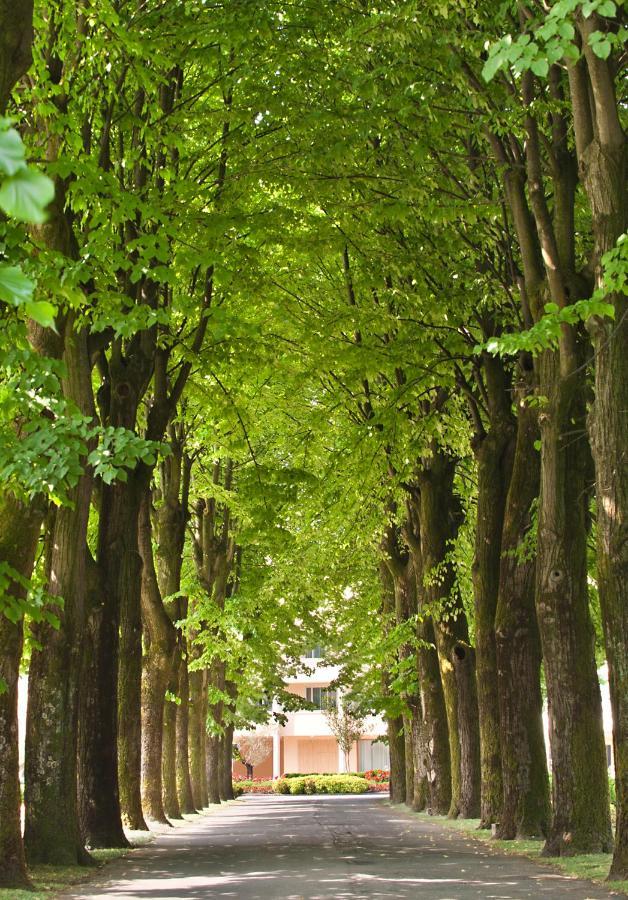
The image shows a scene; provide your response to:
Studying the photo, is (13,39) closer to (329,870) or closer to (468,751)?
(329,870)

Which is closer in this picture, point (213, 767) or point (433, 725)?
point (433, 725)

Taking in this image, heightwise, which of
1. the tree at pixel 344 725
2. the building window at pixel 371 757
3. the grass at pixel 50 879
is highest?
the tree at pixel 344 725

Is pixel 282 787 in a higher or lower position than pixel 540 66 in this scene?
lower

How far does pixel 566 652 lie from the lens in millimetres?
13430

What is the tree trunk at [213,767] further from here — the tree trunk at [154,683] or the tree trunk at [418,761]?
the tree trunk at [154,683]

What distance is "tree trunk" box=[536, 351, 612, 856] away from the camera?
13047 mm

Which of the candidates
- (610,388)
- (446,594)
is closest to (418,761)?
(446,594)

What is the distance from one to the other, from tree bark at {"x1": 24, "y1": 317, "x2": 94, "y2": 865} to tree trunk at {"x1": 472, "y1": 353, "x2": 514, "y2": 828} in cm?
640

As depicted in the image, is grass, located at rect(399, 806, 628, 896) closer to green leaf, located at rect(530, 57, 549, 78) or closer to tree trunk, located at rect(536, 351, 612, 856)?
tree trunk, located at rect(536, 351, 612, 856)

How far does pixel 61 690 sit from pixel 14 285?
453 inches

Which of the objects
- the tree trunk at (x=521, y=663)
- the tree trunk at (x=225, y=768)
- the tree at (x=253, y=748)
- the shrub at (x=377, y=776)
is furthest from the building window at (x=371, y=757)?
the tree trunk at (x=521, y=663)

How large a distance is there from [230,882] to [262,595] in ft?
80.0

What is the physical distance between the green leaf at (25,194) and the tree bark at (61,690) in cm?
1058

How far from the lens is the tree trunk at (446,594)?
22766 millimetres
